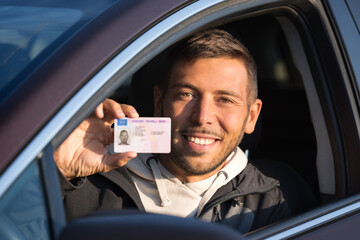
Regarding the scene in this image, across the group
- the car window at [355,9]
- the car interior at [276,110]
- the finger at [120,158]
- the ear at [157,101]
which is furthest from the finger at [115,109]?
the car window at [355,9]

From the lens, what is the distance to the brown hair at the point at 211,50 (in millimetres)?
2297

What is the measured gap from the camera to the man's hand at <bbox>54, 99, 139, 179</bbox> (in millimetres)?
1968

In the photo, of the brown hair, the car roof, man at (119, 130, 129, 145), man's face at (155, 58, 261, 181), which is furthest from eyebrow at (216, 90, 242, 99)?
the car roof

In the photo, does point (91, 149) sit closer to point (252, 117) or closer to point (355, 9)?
point (252, 117)

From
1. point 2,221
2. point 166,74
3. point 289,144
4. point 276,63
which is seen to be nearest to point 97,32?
point 2,221

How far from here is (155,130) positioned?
189 cm

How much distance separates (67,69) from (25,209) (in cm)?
32

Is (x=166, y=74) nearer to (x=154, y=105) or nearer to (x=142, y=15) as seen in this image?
(x=154, y=105)

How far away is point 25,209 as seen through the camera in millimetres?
1349

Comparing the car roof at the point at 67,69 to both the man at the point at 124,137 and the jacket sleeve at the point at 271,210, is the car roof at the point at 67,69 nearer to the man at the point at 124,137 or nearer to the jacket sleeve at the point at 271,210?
the man at the point at 124,137

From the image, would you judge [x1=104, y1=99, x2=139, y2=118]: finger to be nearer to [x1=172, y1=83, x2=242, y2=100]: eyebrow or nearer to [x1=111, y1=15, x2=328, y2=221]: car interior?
[x1=172, y1=83, x2=242, y2=100]: eyebrow

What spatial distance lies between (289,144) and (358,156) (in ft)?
4.06

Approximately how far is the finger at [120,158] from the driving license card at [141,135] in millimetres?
40

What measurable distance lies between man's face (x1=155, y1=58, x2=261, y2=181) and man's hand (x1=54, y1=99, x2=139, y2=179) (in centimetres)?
28
